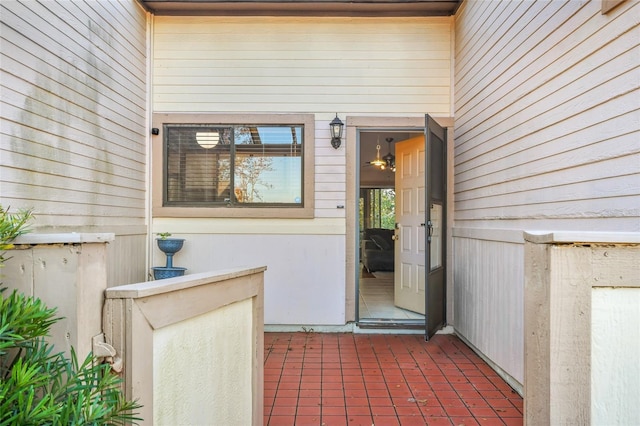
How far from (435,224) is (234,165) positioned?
98.1 inches

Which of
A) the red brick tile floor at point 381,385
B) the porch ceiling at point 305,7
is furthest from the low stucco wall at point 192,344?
the porch ceiling at point 305,7

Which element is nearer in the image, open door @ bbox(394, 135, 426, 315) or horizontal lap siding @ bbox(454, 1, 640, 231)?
Answer: horizontal lap siding @ bbox(454, 1, 640, 231)

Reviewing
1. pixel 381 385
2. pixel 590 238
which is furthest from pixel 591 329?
pixel 381 385

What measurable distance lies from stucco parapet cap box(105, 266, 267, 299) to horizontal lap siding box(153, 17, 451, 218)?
263 centimetres

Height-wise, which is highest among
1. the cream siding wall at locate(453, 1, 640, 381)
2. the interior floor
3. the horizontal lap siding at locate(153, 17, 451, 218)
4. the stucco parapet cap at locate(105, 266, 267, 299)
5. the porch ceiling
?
the porch ceiling

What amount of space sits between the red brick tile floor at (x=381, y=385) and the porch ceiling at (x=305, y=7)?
376 centimetres

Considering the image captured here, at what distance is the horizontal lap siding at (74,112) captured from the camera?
2.30 meters

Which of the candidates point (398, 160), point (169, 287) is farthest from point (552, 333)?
point (398, 160)

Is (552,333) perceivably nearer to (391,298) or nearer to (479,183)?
(479,183)

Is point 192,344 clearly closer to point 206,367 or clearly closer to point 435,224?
point 206,367

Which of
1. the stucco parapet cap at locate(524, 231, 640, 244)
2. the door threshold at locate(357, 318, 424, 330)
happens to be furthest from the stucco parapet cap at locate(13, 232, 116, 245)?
the door threshold at locate(357, 318, 424, 330)

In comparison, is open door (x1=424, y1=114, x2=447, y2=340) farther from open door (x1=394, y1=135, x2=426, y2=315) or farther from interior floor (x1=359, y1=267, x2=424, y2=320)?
interior floor (x1=359, y1=267, x2=424, y2=320)

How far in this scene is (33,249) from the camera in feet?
3.20

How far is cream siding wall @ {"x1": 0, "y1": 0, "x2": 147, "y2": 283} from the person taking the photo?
230 cm
